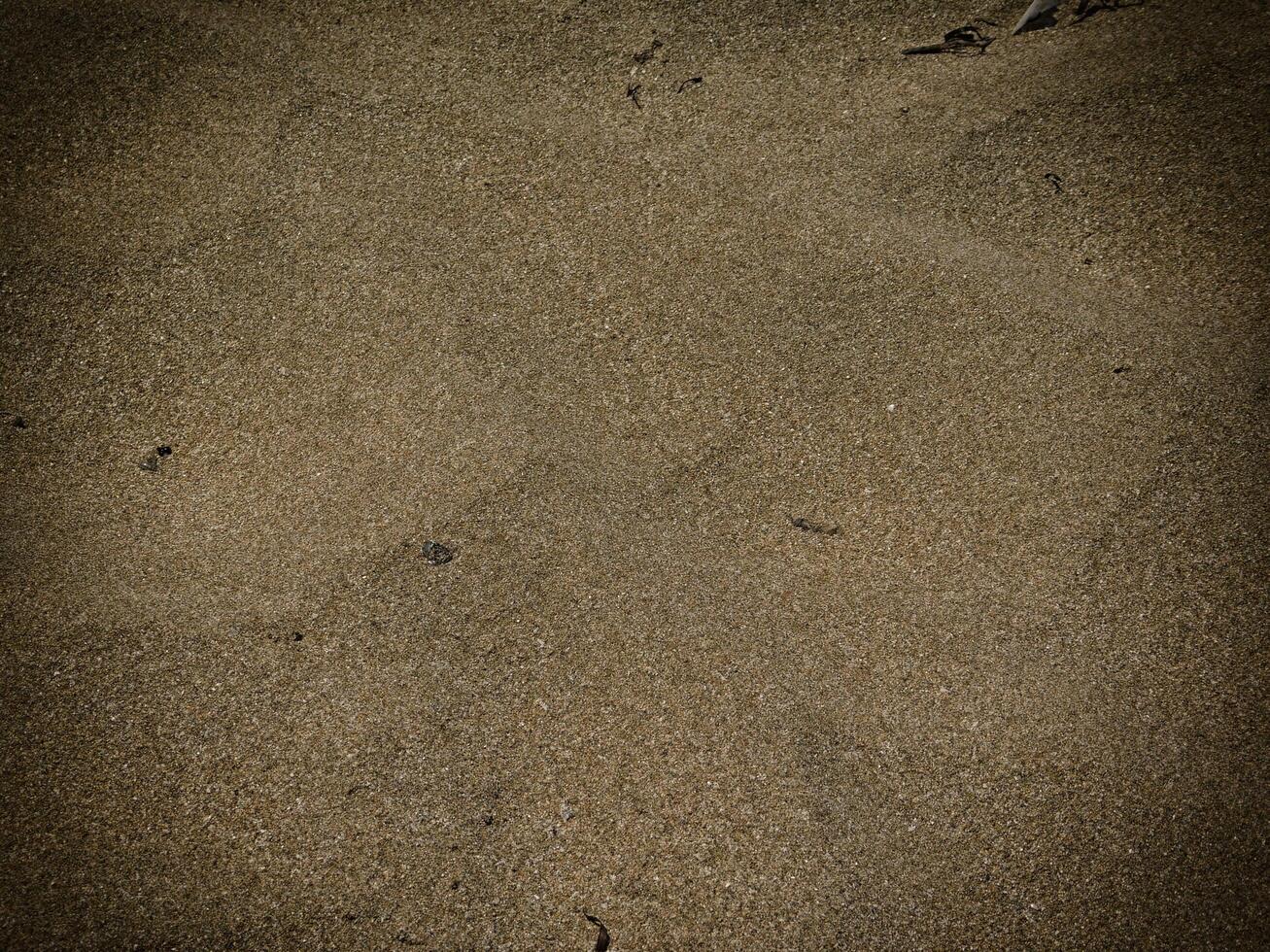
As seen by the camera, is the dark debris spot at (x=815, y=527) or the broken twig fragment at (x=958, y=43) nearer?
the dark debris spot at (x=815, y=527)

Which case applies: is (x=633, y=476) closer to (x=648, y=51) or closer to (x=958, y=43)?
(x=648, y=51)

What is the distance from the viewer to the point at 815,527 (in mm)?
1853

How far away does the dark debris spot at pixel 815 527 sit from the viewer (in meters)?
1.85

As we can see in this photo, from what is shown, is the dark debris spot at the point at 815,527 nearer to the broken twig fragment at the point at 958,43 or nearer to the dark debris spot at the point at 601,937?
the dark debris spot at the point at 601,937

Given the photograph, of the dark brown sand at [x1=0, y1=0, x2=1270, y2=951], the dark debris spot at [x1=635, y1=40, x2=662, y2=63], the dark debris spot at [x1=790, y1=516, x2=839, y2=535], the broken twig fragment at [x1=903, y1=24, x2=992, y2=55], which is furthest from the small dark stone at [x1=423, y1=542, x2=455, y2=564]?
the broken twig fragment at [x1=903, y1=24, x2=992, y2=55]

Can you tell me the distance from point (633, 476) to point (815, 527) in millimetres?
490

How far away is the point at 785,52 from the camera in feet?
7.50

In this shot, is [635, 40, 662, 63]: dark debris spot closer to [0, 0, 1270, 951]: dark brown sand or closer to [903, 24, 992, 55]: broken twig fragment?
[0, 0, 1270, 951]: dark brown sand

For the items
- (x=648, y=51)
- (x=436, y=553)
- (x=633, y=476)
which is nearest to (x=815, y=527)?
(x=633, y=476)

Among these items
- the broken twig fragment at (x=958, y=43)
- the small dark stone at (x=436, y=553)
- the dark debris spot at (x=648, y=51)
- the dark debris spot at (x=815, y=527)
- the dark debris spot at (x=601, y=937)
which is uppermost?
the broken twig fragment at (x=958, y=43)

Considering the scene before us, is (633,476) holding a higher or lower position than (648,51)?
lower

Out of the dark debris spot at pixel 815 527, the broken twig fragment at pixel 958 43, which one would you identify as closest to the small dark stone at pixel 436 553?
the dark debris spot at pixel 815 527

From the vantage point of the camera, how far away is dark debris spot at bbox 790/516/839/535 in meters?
1.85

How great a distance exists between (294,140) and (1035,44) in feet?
7.51
